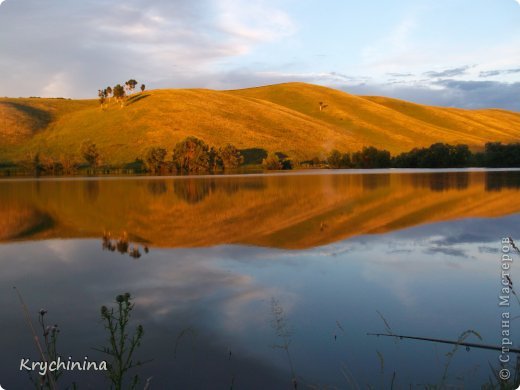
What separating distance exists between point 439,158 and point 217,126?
142ft

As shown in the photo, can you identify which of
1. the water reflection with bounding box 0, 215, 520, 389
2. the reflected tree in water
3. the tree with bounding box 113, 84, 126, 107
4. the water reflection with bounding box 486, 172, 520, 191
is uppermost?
the tree with bounding box 113, 84, 126, 107

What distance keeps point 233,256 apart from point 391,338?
6.39m

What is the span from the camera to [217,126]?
10181 centimetres

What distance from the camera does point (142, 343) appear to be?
6949 mm

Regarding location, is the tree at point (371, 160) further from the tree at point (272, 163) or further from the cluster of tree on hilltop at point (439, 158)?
the tree at point (272, 163)

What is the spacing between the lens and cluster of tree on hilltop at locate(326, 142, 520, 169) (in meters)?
79.7

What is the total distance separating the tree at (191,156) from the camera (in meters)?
75.6

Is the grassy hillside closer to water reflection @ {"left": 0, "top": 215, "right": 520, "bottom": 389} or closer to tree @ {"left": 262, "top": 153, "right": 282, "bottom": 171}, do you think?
tree @ {"left": 262, "top": 153, "right": 282, "bottom": 171}

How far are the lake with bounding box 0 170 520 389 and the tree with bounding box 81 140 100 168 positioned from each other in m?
64.1

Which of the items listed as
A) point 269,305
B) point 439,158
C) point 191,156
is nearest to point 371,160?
point 439,158

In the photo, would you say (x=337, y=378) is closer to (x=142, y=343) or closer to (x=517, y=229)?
(x=142, y=343)

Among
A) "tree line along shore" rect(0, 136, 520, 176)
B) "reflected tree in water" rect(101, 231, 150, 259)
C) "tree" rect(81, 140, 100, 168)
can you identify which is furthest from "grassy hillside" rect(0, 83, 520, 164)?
"reflected tree in water" rect(101, 231, 150, 259)

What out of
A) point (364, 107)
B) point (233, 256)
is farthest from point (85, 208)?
point (364, 107)

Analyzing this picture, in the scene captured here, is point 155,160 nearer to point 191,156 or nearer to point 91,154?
A: point 191,156
